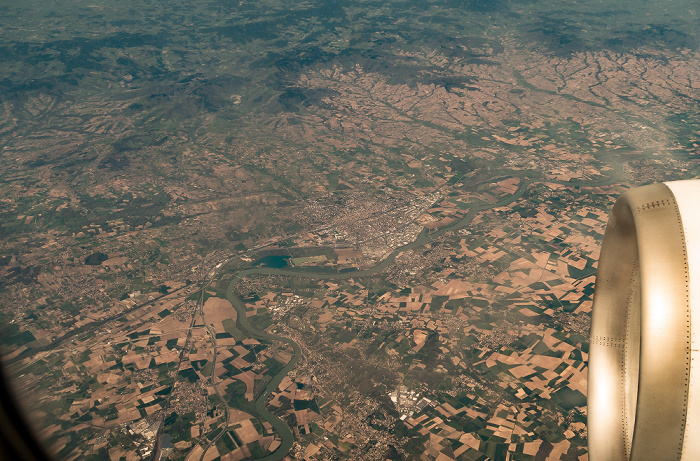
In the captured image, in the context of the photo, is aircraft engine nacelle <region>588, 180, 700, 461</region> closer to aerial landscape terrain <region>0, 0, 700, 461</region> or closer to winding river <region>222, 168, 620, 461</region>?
aerial landscape terrain <region>0, 0, 700, 461</region>

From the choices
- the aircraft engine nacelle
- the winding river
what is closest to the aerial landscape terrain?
the winding river

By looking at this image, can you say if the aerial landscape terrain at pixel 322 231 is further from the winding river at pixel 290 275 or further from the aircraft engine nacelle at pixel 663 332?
the aircraft engine nacelle at pixel 663 332

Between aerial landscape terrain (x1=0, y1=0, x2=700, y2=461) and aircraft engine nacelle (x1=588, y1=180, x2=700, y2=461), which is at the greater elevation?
aircraft engine nacelle (x1=588, y1=180, x2=700, y2=461)

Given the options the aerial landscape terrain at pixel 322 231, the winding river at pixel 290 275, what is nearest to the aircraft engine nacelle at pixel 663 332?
the aerial landscape terrain at pixel 322 231

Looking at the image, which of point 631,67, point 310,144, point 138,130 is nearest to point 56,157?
Answer: point 138,130

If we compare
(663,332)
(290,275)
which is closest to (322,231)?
(290,275)

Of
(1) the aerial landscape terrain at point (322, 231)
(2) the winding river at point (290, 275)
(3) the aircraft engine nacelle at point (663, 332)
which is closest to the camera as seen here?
(3) the aircraft engine nacelle at point (663, 332)

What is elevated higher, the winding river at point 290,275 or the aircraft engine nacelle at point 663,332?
the aircraft engine nacelle at point 663,332

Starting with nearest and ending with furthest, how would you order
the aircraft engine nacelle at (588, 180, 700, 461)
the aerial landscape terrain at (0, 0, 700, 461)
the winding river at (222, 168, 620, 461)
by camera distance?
1. the aircraft engine nacelle at (588, 180, 700, 461)
2. the winding river at (222, 168, 620, 461)
3. the aerial landscape terrain at (0, 0, 700, 461)

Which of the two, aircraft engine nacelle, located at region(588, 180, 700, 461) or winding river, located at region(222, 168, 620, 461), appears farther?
winding river, located at region(222, 168, 620, 461)
